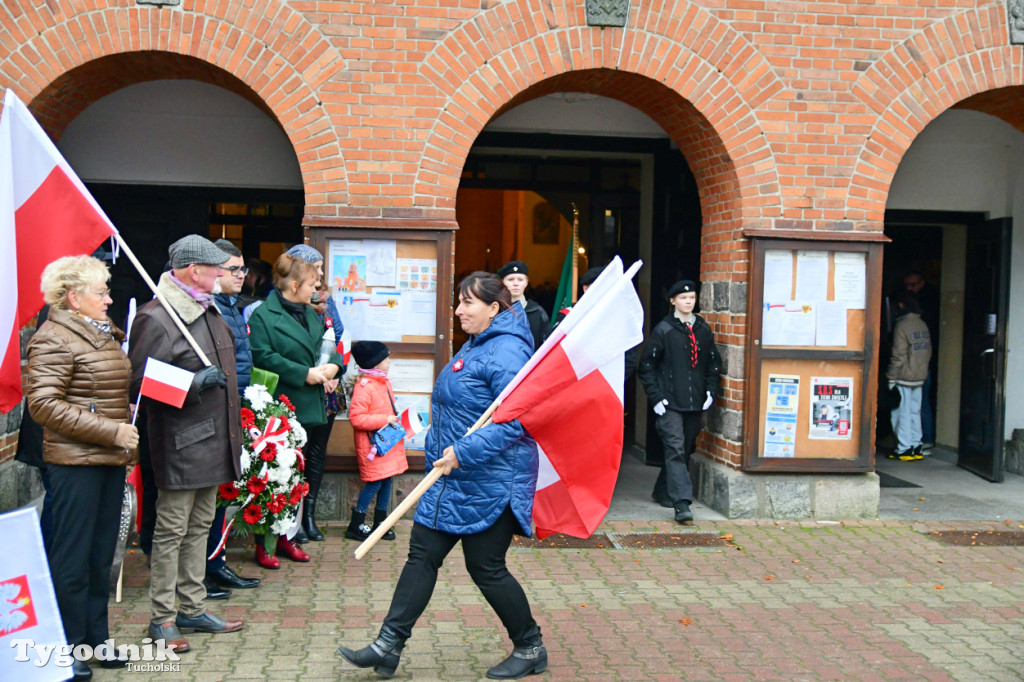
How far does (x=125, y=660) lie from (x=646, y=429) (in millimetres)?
6337

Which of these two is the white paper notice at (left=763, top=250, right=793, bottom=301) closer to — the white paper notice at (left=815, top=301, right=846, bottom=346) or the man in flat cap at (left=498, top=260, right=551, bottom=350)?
the white paper notice at (left=815, top=301, right=846, bottom=346)

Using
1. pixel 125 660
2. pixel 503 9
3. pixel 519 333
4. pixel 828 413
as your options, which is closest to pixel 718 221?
pixel 828 413

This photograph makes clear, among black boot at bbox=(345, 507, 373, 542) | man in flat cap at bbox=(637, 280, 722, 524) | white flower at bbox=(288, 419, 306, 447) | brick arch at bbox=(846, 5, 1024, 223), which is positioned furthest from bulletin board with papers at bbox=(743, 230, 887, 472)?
white flower at bbox=(288, 419, 306, 447)

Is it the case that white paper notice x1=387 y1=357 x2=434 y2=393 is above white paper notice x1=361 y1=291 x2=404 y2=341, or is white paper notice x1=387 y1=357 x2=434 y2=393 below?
below

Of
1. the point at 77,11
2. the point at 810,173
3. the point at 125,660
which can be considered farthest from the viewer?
the point at 810,173

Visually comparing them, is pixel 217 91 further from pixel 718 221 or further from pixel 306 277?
pixel 718 221

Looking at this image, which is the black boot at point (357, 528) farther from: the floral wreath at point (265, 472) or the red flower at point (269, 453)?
→ the red flower at point (269, 453)

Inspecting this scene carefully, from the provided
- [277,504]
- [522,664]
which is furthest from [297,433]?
[522,664]

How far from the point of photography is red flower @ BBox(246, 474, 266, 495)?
6.04 meters

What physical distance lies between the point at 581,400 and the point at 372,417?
8.60 feet

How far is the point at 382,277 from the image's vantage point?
302 inches

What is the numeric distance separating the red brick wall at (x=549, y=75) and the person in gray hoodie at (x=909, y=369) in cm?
317

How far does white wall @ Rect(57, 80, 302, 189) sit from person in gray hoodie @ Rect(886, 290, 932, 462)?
21.8 feet

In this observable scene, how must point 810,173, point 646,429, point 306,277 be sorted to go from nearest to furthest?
1. point 306,277
2. point 810,173
3. point 646,429
